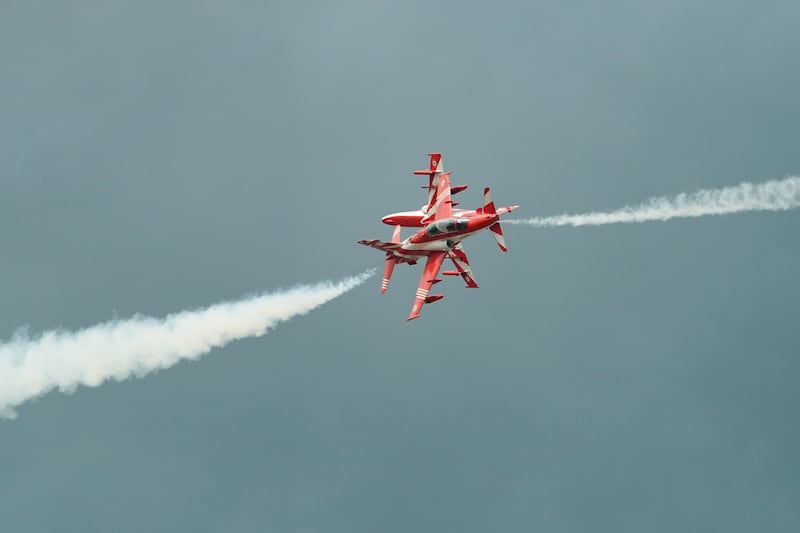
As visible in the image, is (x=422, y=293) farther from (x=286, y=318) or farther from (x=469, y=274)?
(x=286, y=318)

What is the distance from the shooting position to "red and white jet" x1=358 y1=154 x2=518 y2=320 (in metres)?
92.4

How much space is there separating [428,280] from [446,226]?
4.68m

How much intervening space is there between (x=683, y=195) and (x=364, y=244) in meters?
26.5

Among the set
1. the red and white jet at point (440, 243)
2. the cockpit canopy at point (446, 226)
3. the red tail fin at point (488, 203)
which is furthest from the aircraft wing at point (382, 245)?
the red tail fin at point (488, 203)

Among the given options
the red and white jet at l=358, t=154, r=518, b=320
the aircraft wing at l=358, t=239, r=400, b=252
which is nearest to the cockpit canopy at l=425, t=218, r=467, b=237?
the red and white jet at l=358, t=154, r=518, b=320

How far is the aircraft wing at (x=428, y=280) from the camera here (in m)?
93.8

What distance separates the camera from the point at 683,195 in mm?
95938

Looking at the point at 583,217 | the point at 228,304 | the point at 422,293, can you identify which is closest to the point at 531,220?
the point at 583,217

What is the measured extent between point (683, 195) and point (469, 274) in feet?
61.9

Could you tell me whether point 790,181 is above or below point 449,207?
below

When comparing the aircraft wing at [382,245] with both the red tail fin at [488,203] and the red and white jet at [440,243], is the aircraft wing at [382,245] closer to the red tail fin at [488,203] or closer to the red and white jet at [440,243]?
the red and white jet at [440,243]

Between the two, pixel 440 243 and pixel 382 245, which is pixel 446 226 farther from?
pixel 382 245

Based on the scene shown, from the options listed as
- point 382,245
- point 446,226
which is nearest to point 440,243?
point 446,226

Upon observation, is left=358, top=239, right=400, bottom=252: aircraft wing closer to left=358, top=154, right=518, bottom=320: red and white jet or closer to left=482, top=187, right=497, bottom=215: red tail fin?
left=358, top=154, right=518, bottom=320: red and white jet
